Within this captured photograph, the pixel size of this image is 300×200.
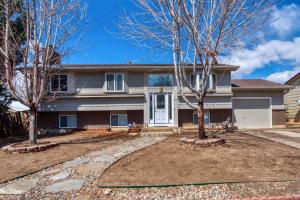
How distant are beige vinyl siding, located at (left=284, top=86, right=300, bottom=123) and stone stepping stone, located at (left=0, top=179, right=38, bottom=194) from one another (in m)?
20.5

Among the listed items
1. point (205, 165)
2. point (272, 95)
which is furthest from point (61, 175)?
point (272, 95)

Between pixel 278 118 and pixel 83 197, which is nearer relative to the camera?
pixel 83 197

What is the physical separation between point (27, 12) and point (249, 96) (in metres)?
14.3

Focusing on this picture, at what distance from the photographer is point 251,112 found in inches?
667

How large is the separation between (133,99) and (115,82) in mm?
1656

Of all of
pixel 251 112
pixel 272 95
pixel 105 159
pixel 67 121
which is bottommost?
pixel 105 159

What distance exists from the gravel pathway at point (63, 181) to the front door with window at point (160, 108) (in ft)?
27.9

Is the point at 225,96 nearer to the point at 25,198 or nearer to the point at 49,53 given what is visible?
the point at 49,53

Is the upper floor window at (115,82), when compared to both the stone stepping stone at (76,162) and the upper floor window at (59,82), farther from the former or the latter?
the stone stepping stone at (76,162)

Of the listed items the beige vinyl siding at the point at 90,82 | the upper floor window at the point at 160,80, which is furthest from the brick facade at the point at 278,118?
the beige vinyl siding at the point at 90,82

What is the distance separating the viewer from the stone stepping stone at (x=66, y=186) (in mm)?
5445

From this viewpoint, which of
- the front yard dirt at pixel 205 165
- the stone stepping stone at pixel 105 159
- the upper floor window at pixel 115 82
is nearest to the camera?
the front yard dirt at pixel 205 165

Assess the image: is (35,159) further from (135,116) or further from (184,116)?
(184,116)

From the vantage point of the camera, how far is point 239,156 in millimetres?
7324
